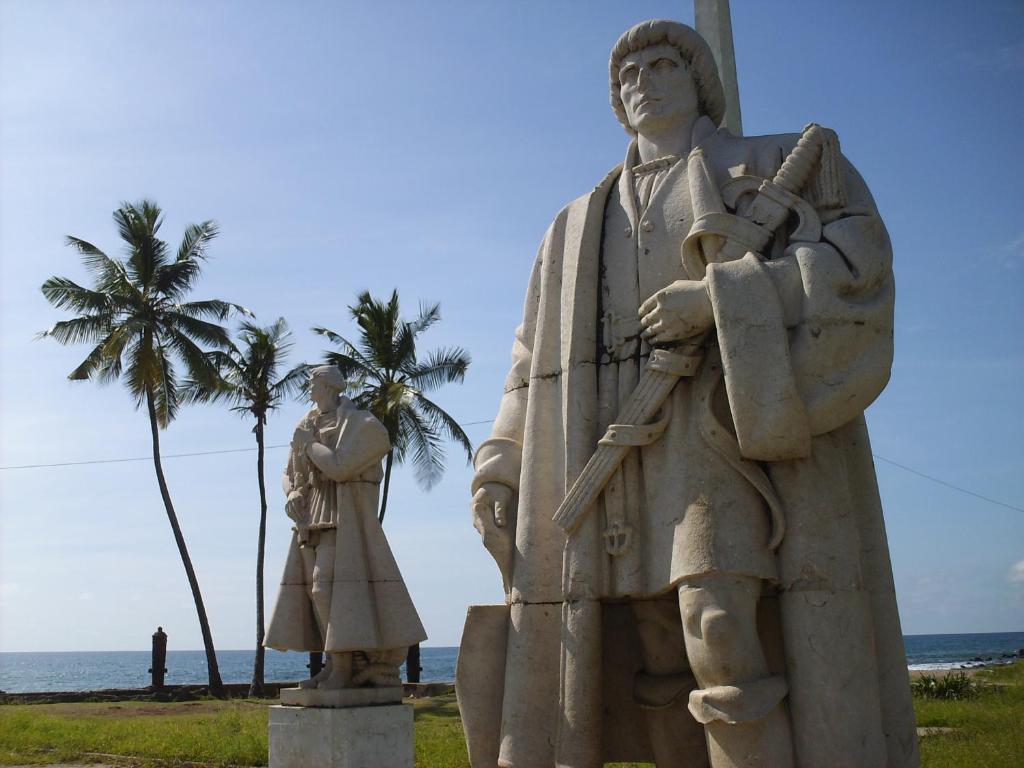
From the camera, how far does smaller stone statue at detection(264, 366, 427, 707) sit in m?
9.63

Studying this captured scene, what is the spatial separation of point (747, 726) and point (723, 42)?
17.2 feet

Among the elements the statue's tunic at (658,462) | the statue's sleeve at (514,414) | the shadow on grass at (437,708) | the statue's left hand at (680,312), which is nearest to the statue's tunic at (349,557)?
the statue's sleeve at (514,414)

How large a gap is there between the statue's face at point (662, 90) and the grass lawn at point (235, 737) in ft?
20.1

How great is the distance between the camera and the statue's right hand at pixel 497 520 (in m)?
3.92

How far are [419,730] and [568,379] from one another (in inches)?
485

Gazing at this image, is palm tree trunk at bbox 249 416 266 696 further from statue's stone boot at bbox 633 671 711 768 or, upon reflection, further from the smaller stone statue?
statue's stone boot at bbox 633 671 711 768

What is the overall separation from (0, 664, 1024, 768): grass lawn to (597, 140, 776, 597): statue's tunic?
18.9 ft

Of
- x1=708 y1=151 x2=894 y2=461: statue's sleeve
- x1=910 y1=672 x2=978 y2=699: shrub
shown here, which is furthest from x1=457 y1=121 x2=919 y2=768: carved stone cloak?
x1=910 y1=672 x2=978 y2=699: shrub

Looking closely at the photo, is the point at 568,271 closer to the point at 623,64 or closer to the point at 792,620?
the point at 623,64

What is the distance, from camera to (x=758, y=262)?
11.5ft

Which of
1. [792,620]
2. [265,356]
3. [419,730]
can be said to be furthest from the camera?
[265,356]

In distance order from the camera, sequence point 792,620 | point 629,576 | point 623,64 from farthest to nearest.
Result: point 623,64 < point 629,576 < point 792,620

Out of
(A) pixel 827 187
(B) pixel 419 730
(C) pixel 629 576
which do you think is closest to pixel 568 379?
(C) pixel 629 576

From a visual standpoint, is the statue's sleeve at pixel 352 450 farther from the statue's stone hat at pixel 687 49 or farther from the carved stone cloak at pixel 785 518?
the statue's stone hat at pixel 687 49
